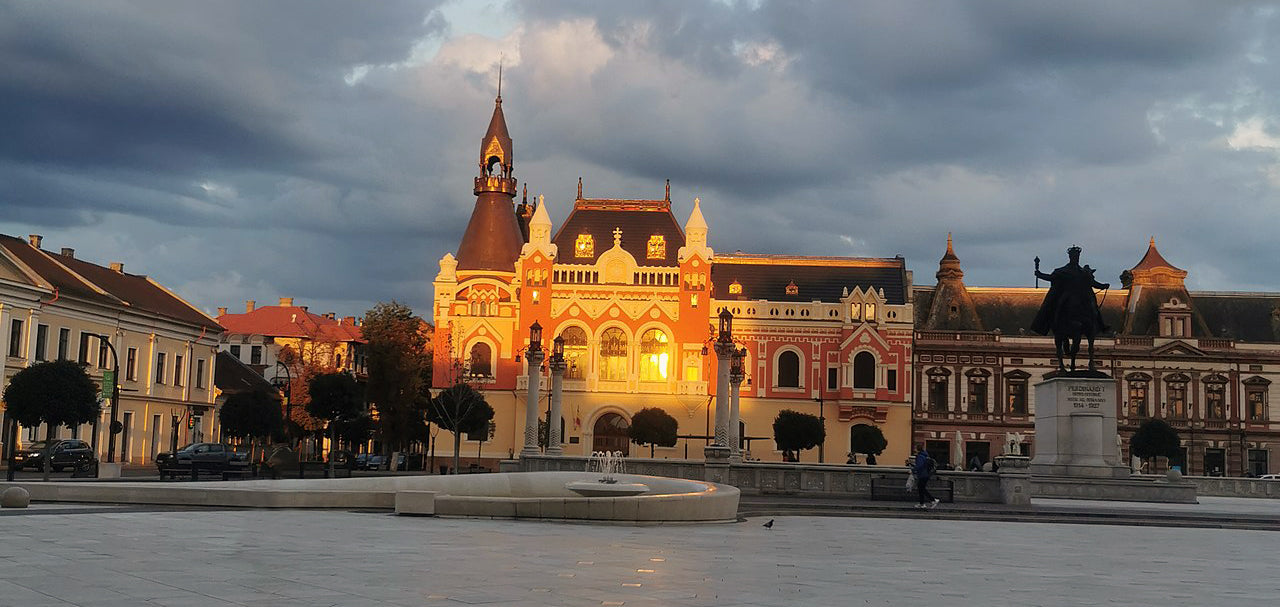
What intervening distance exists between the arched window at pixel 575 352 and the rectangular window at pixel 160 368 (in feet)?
75.4

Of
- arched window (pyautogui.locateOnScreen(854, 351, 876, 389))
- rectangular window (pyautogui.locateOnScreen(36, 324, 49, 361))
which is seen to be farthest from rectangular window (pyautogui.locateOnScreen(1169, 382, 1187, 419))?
rectangular window (pyautogui.locateOnScreen(36, 324, 49, 361))

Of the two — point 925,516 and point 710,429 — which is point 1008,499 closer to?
point 925,516

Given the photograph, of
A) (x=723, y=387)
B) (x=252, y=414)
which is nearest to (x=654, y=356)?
(x=252, y=414)

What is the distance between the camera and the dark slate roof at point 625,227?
7925 centimetres

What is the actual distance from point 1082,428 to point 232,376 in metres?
60.7

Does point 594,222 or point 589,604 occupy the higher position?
point 594,222

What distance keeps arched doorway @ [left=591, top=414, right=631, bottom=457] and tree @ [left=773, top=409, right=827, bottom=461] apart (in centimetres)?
1259

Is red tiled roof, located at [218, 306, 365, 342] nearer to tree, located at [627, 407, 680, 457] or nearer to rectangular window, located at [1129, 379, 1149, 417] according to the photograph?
tree, located at [627, 407, 680, 457]

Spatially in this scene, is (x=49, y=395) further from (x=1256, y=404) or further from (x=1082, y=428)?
(x=1256, y=404)

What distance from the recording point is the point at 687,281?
248 ft

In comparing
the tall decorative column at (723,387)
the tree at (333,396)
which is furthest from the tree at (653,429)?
the tall decorative column at (723,387)

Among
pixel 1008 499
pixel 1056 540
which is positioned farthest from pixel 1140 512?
pixel 1056 540

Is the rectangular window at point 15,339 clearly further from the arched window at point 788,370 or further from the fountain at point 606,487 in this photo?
the arched window at point 788,370

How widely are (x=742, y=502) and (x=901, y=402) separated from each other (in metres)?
47.1
